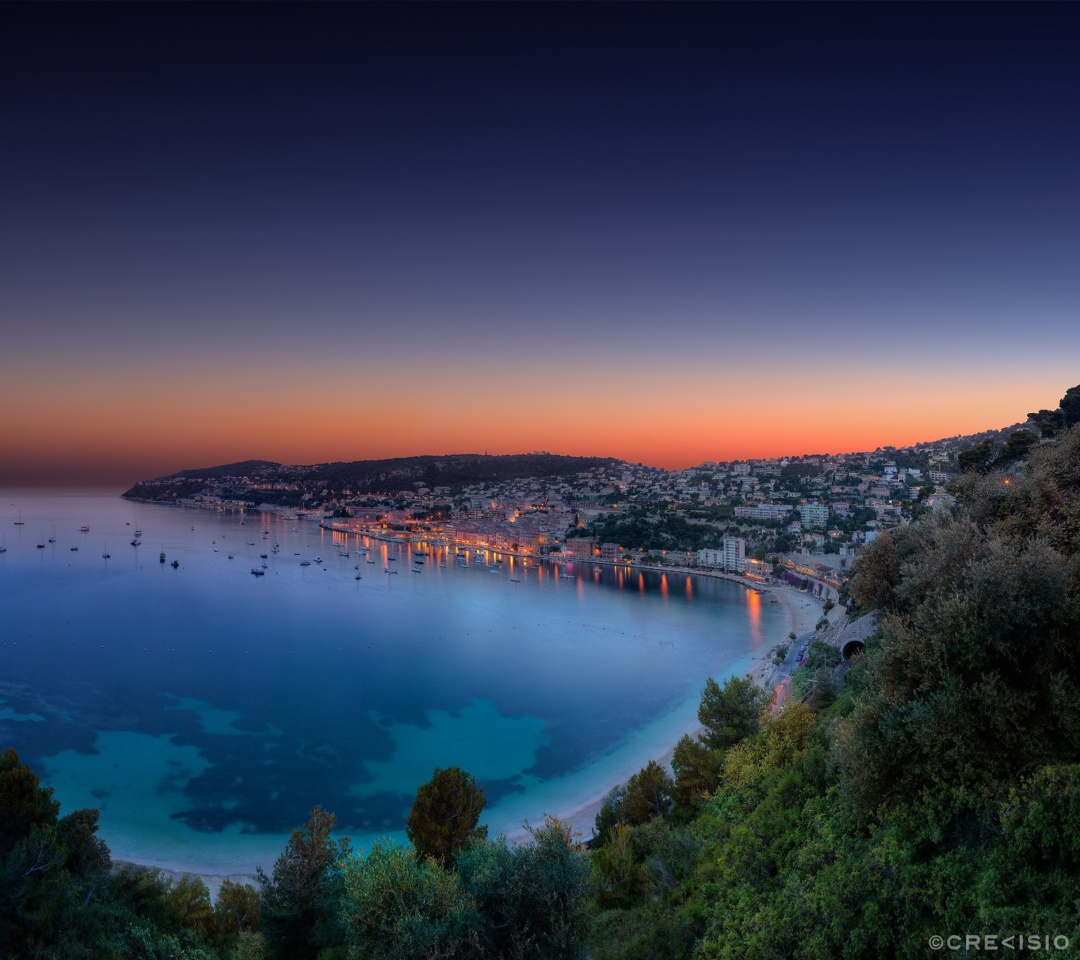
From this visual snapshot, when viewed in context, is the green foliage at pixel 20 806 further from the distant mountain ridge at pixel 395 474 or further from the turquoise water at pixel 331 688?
the distant mountain ridge at pixel 395 474

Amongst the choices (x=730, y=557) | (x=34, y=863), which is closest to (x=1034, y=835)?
(x=34, y=863)

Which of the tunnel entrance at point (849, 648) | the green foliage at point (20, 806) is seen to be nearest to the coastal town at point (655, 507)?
the tunnel entrance at point (849, 648)

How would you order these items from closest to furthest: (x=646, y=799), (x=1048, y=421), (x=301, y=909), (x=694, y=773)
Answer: (x=301, y=909) < (x=694, y=773) < (x=646, y=799) < (x=1048, y=421)

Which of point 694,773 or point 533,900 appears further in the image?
point 694,773

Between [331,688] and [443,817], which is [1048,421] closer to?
[443,817]

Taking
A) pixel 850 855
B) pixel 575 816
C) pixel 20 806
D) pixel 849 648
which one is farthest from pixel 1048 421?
pixel 20 806
